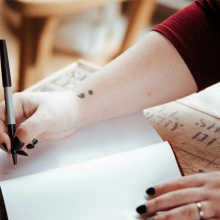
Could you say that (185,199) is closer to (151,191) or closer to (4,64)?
(151,191)

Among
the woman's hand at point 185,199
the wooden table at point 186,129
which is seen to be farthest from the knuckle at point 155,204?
the wooden table at point 186,129

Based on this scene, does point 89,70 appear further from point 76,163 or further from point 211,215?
point 211,215

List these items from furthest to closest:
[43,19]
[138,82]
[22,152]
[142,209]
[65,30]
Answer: [65,30], [43,19], [138,82], [22,152], [142,209]

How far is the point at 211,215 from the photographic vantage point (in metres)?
0.62

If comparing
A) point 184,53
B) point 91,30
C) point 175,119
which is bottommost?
point 91,30

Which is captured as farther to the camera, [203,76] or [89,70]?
[89,70]

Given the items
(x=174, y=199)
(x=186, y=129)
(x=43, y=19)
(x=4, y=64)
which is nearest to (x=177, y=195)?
(x=174, y=199)

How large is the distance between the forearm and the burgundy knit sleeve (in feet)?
0.05

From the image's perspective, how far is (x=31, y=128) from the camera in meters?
0.70

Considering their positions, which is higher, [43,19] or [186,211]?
[186,211]

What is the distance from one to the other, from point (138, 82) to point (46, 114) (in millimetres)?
203

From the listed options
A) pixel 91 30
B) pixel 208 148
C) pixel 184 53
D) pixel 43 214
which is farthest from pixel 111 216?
pixel 91 30

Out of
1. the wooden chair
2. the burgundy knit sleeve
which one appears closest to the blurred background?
the wooden chair

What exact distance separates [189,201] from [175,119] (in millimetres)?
284
